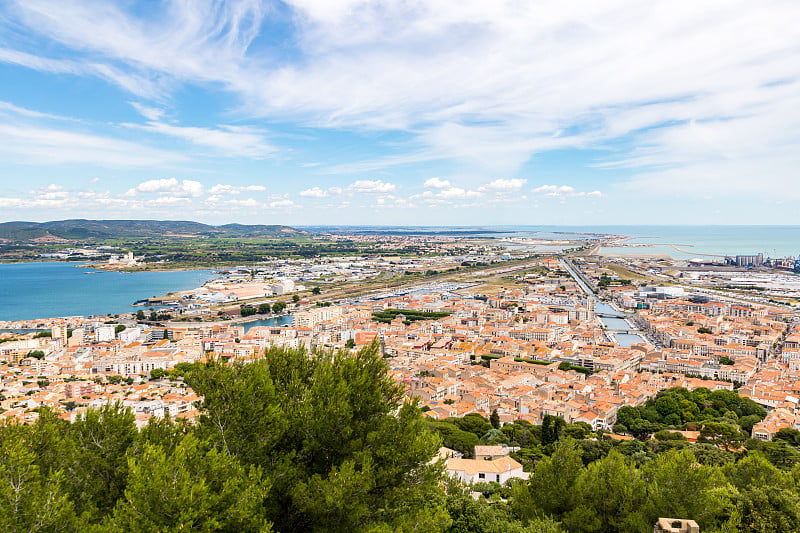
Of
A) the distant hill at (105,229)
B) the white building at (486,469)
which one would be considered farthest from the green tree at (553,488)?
the distant hill at (105,229)

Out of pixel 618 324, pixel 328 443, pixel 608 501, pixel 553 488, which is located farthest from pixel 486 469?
pixel 618 324

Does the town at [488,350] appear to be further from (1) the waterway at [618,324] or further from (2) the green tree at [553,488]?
(2) the green tree at [553,488]

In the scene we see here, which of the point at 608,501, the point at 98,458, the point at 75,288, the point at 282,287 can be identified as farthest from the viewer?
the point at 75,288

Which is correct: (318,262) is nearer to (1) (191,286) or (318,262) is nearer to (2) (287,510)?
(1) (191,286)

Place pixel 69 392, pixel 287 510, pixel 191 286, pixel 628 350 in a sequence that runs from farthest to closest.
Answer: pixel 191 286 → pixel 628 350 → pixel 69 392 → pixel 287 510

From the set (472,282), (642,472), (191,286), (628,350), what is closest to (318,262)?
(191,286)

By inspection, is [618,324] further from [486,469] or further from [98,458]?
[98,458]
